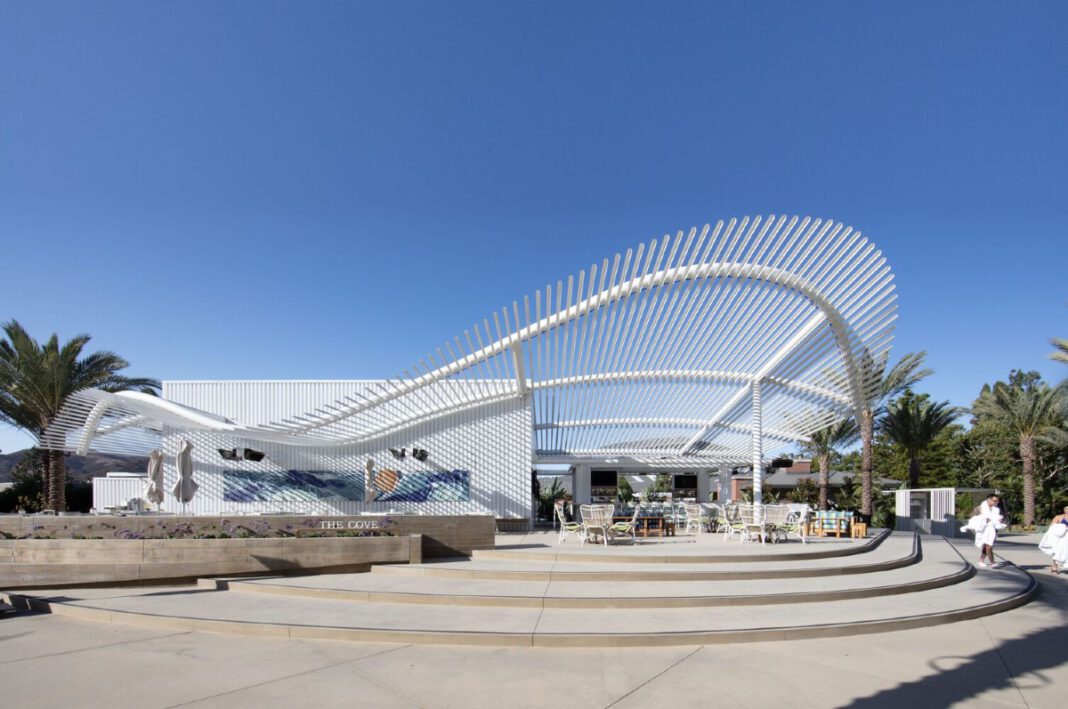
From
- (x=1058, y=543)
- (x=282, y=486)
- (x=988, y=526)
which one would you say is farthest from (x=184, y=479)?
(x=1058, y=543)

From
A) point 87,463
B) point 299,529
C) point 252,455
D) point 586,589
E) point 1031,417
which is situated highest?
point 1031,417

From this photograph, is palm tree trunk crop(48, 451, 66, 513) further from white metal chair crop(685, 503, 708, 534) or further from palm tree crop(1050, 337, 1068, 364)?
palm tree crop(1050, 337, 1068, 364)

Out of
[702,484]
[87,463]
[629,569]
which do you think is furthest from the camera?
[87,463]

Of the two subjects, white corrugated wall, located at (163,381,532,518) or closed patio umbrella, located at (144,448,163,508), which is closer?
closed patio umbrella, located at (144,448,163,508)

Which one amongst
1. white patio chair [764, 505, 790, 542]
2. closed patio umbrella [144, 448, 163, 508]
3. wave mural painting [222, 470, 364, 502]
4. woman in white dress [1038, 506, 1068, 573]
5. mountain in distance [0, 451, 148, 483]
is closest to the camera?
woman in white dress [1038, 506, 1068, 573]

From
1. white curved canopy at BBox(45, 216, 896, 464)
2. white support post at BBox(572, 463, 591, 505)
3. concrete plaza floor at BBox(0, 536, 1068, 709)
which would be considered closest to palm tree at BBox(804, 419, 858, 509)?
white curved canopy at BBox(45, 216, 896, 464)

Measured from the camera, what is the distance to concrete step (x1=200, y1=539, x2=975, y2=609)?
8992 millimetres

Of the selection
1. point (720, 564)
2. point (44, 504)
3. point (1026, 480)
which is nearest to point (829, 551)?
point (720, 564)

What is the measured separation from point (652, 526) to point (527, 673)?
12252mm

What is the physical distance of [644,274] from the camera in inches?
580

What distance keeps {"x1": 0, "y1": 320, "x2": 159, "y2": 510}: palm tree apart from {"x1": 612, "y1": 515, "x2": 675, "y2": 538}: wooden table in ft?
59.9

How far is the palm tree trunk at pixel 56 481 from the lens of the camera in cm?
2256

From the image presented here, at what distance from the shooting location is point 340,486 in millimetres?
20641

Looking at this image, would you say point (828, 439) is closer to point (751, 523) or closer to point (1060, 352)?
point (1060, 352)
